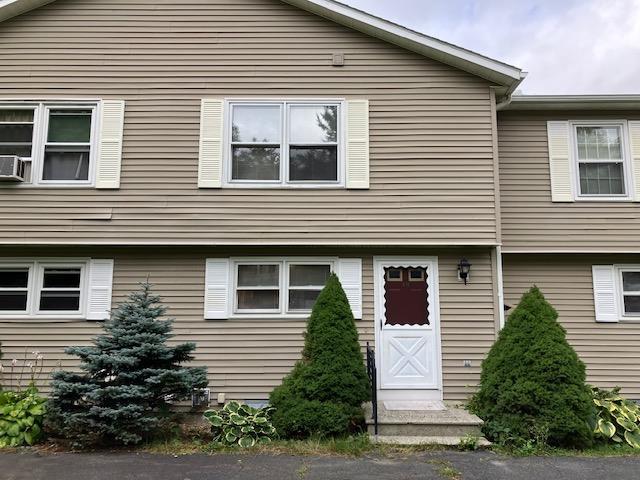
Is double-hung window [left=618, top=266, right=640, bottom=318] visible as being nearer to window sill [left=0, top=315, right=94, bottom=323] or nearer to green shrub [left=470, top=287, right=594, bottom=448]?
green shrub [left=470, top=287, right=594, bottom=448]

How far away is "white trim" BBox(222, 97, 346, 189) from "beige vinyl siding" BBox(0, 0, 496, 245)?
118 mm

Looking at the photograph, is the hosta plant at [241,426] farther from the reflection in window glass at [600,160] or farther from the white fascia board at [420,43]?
the reflection in window glass at [600,160]

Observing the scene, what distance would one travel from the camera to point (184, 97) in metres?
7.88

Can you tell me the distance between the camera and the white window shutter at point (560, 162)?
8352mm

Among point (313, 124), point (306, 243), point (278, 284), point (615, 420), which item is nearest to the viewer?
point (615, 420)

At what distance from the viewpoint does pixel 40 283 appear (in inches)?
301

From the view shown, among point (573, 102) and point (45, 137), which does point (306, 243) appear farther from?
point (573, 102)

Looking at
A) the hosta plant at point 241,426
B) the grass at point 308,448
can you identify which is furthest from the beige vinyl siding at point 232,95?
the grass at point 308,448

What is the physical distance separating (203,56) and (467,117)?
4.42m

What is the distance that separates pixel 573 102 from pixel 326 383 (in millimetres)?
6394

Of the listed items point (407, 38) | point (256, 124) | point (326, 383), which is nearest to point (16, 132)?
point (256, 124)

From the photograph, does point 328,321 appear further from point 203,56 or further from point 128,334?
point 203,56

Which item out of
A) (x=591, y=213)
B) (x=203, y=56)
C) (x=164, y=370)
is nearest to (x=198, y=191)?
(x=203, y=56)

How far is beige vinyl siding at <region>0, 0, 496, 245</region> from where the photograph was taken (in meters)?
7.52
